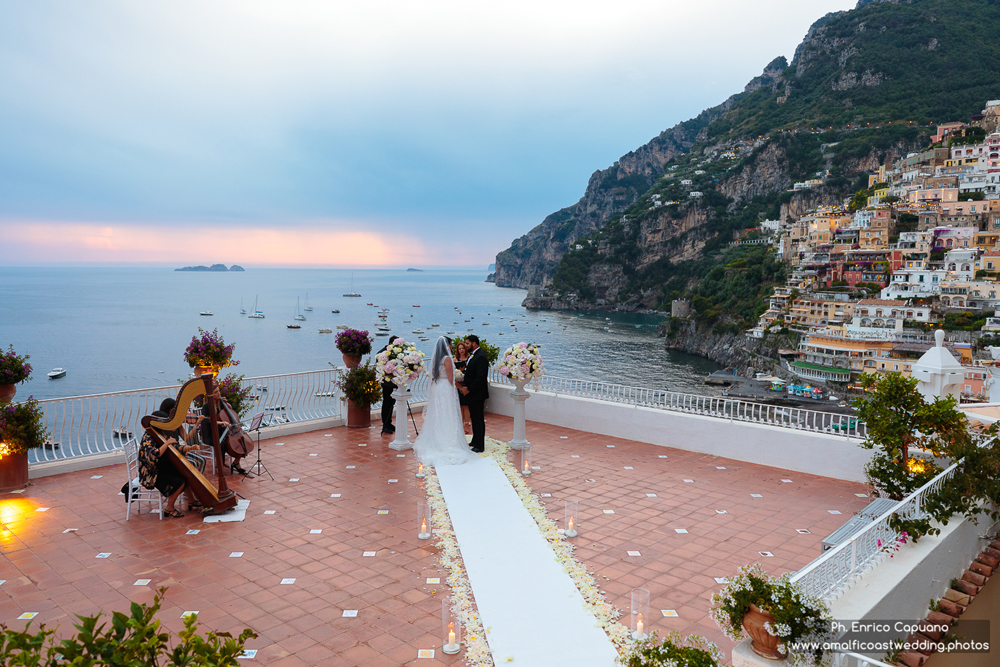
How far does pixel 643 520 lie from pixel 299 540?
12.6 feet

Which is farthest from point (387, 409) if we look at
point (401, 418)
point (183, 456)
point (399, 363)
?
point (183, 456)

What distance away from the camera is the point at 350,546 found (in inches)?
233

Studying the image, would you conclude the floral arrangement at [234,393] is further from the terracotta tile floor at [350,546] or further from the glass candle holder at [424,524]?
the glass candle holder at [424,524]

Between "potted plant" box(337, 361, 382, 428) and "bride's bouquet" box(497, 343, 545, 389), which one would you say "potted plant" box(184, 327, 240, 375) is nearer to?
"potted plant" box(337, 361, 382, 428)

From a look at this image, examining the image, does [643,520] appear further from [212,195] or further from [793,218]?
[793,218]

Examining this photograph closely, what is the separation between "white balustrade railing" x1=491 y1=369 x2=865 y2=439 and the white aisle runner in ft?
12.9

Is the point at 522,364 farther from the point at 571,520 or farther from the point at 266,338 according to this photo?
the point at 266,338

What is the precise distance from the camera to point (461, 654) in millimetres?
4094

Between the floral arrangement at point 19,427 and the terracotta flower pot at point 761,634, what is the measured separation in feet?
27.4

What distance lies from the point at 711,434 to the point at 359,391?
20.8 ft

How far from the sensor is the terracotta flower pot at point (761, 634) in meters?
3.15

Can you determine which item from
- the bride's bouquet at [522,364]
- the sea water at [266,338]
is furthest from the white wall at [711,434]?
the sea water at [266,338]

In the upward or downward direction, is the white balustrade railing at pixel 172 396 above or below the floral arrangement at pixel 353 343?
below

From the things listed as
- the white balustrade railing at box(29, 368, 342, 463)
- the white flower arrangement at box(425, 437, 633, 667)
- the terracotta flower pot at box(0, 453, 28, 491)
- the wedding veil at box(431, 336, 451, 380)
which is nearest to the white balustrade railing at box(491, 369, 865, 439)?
the wedding veil at box(431, 336, 451, 380)
